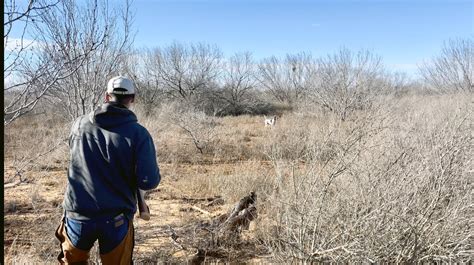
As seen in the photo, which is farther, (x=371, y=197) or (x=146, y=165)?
(x=371, y=197)

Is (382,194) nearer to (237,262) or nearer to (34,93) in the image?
(237,262)

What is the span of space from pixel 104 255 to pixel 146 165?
0.66 meters

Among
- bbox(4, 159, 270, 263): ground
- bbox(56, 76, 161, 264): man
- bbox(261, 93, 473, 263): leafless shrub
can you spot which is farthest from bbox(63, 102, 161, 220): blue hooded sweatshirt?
bbox(261, 93, 473, 263): leafless shrub

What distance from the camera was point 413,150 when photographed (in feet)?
14.9

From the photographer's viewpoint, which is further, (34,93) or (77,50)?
(77,50)

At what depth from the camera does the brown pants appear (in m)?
2.50

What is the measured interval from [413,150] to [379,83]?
21.9m

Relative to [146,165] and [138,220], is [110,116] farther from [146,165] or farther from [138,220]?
[138,220]

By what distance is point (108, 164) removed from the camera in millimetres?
2434

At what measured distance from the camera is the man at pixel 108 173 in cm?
241

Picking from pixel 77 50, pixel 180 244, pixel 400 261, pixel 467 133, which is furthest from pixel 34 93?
pixel 467 133

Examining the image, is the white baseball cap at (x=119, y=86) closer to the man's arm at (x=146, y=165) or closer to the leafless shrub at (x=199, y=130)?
the man's arm at (x=146, y=165)

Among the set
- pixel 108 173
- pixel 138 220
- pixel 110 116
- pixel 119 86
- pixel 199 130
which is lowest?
pixel 138 220

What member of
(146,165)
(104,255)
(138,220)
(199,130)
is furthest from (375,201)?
(199,130)
